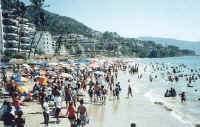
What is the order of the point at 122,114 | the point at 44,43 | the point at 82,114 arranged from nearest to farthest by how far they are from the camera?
the point at 82,114, the point at 122,114, the point at 44,43

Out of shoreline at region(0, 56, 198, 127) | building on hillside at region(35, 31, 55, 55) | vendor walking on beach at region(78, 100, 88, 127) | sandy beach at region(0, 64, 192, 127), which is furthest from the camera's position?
building on hillside at region(35, 31, 55, 55)

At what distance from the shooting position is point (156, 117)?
16.3m

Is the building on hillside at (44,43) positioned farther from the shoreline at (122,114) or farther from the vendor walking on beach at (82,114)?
the vendor walking on beach at (82,114)

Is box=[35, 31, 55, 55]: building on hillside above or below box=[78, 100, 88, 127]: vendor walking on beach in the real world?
above

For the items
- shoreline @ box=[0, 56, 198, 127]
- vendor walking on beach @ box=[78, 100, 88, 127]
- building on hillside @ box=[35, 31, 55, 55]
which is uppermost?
building on hillside @ box=[35, 31, 55, 55]

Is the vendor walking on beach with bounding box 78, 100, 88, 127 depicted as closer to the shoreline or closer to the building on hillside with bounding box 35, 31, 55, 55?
the shoreline

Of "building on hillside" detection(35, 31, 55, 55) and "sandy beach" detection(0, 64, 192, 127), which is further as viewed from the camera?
"building on hillside" detection(35, 31, 55, 55)

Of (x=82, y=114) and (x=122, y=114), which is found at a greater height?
(x=82, y=114)

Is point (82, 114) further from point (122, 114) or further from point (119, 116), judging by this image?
point (122, 114)

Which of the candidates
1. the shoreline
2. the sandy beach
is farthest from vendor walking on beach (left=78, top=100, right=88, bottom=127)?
the shoreline

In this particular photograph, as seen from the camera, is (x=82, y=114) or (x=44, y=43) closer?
(x=82, y=114)

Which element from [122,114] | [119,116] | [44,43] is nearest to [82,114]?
[119,116]

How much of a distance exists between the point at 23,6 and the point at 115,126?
45.7m

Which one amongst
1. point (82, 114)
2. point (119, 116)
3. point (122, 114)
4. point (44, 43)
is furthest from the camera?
point (44, 43)
